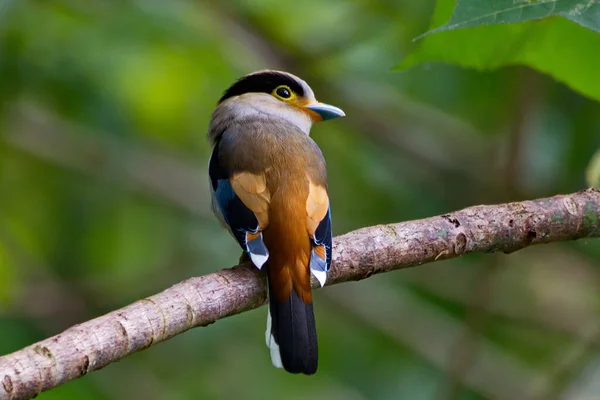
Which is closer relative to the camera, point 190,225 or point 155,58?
point 155,58

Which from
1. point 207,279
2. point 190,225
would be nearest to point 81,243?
point 190,225

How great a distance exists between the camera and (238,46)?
6469 millimetres

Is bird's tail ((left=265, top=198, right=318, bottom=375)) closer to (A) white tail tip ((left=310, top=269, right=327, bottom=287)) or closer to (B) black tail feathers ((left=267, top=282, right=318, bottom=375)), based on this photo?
(B) black tail feathers ((left=267, top=282, right=318, bottom=375))

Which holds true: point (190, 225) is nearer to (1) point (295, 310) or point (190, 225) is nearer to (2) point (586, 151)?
(2) point (586, 151)

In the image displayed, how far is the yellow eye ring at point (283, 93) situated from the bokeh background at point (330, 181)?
0.84 meters

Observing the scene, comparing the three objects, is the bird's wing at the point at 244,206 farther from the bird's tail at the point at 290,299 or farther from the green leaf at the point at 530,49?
the green leaf at the point at 530,49

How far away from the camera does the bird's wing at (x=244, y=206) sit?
3205 millimetres

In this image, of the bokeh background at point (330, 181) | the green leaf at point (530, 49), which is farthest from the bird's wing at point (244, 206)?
the bokeh background at point (330, 181)

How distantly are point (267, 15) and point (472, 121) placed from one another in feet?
5.13

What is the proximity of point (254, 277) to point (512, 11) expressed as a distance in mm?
1211

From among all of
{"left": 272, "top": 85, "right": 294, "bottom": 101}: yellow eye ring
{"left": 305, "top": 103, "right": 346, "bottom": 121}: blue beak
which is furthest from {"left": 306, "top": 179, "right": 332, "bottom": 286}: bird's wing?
{"left": 272, "top": 85, "right": 294, "bottom": 101}: yellow eye ring

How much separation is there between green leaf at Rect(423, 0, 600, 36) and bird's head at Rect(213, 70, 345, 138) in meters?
1.91

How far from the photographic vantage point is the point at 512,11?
2436 millimetres

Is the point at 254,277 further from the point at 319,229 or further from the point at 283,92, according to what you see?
the point at 283,92
